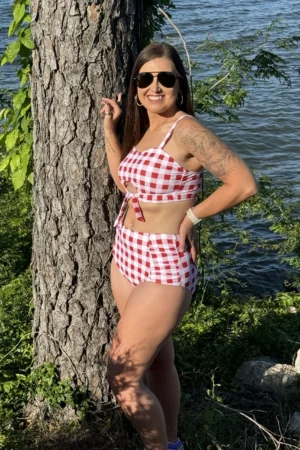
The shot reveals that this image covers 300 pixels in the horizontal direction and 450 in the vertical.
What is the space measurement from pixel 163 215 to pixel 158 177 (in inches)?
8.0

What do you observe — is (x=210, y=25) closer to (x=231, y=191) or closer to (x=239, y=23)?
(x=239, y=23)

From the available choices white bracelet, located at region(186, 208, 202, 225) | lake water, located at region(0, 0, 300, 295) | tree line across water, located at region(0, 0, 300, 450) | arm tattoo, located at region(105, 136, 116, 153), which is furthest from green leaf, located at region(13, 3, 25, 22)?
lake water, located at region(0, 0, 300, 295)

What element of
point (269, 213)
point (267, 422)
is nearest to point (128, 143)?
point (267, 422)

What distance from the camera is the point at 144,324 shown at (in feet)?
10.8

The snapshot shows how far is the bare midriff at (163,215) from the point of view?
3307mm

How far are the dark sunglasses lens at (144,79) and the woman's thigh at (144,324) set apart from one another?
96 centimetres

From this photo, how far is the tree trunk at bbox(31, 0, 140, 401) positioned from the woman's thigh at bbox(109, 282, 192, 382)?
22.5 inches

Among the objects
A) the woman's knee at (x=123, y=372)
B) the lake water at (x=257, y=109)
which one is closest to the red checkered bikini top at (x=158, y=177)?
the woman's knee at (x=123, y=372)

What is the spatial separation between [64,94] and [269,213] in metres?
4.17

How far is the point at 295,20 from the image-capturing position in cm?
1591

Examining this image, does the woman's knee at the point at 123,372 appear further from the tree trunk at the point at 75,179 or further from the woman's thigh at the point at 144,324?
the tree trunk at the point at 75,179

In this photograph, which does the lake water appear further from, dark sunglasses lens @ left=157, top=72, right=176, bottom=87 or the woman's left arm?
the woman's left arm

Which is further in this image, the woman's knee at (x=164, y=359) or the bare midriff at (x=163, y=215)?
the woman's knee at (x=164, y=359)

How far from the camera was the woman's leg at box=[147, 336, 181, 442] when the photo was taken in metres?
3.65
